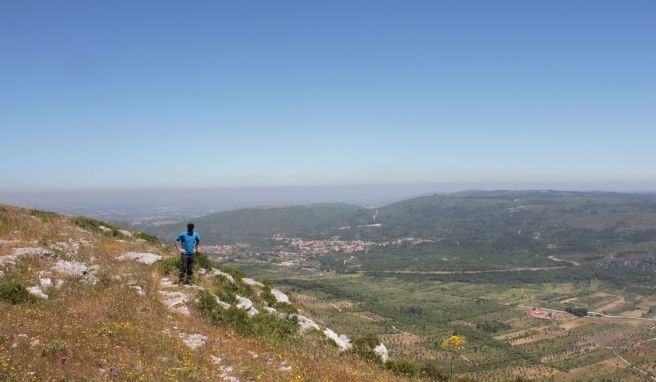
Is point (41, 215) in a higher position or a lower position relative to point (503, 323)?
higher

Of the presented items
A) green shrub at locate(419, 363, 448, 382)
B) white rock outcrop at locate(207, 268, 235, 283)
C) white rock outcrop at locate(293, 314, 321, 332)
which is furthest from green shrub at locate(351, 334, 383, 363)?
white rock outcrop at locate(207, 268, 235, 283)

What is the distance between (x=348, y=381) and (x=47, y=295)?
37.5 feet

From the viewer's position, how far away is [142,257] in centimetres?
2014

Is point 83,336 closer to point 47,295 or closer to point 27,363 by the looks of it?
point 27,363

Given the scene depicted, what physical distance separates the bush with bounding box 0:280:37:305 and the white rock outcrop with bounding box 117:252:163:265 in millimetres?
6434

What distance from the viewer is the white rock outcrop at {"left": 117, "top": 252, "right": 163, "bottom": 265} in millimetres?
19688

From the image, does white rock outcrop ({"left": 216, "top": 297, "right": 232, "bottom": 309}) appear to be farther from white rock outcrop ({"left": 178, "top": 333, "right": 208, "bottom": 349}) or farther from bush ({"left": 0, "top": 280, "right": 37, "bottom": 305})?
bush ({"left": 0, "top": 280, "right": 37, "bottom": 305})

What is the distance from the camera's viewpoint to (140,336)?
37.0ft

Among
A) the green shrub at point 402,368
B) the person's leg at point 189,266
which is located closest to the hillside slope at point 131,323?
the person's leg at point 189,266

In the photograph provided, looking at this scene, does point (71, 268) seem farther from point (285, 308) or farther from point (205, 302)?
point (285, 308)

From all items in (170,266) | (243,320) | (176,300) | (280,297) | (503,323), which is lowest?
(503,323)

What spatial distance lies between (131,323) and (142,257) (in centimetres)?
878

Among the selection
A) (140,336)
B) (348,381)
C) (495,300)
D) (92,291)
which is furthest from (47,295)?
(495,300)

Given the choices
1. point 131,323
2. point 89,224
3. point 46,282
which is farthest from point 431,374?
point 89,224
